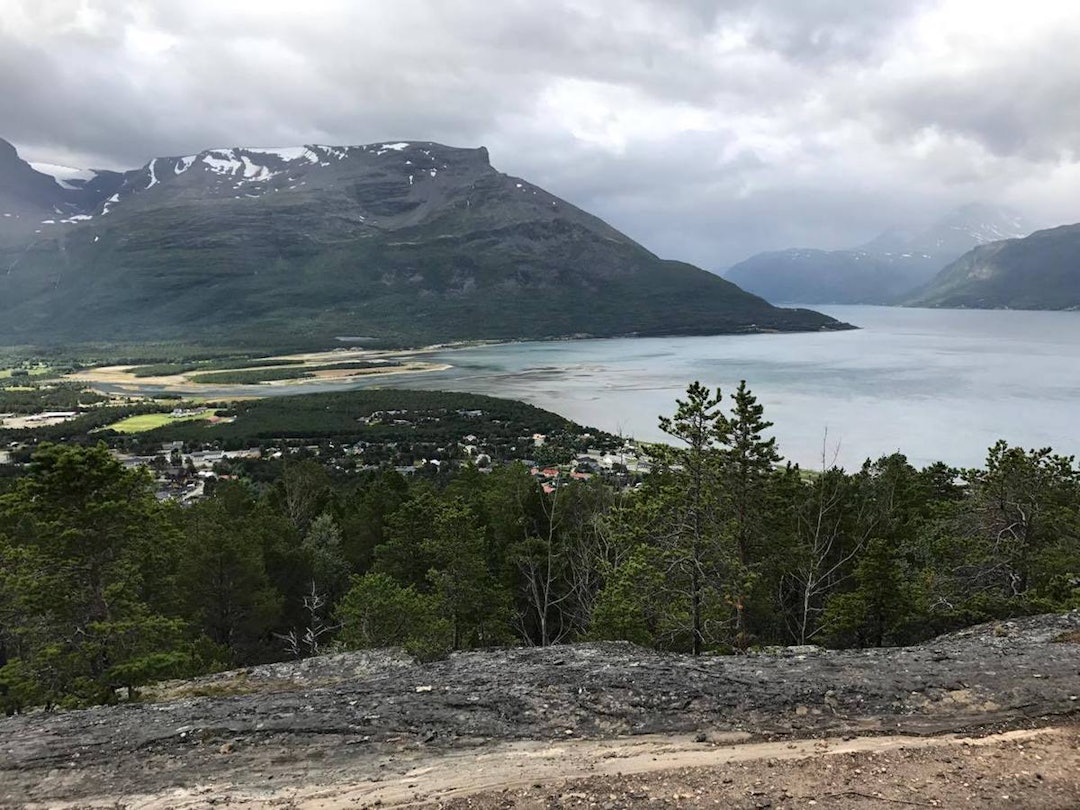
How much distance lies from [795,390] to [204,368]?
15724cm

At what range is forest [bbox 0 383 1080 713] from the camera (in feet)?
49.9

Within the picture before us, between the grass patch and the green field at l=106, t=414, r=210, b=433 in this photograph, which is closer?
the green field at l=106, t=414, r=210, b=433

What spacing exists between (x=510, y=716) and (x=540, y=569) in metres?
16.5

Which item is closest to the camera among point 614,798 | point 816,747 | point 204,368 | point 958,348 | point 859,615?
point 614,798

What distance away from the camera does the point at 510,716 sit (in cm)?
1090

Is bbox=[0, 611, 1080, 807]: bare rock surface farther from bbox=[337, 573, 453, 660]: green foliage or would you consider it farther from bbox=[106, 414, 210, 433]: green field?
bbox=[106, 414, 210, 433]: green field

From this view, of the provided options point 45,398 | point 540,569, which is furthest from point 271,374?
point 540,569

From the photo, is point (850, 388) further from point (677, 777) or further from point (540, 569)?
point (677, 777)

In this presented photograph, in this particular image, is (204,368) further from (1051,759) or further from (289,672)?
(1051,759)

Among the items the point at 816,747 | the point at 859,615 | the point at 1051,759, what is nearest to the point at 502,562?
the point at 859,615

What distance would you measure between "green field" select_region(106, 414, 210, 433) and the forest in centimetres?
8031

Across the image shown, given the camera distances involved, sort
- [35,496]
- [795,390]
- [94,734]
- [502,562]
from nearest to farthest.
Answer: [94,734] → [35,496] → [502,562] → [795,390]

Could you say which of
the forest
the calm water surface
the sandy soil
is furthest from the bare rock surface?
the calm water surface

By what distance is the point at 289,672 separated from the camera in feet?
56.4
